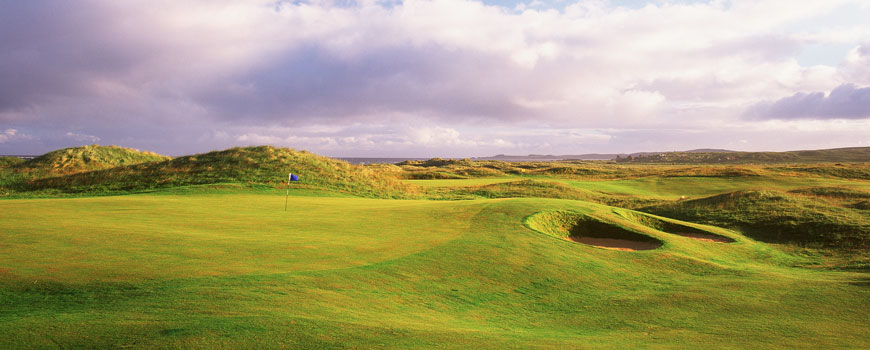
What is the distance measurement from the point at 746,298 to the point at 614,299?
2.75 m

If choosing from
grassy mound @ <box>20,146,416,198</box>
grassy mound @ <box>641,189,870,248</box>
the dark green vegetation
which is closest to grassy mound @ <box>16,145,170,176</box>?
grassy mound @ <box>20,146,416,198</box>

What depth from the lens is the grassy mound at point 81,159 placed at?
47.7 metres

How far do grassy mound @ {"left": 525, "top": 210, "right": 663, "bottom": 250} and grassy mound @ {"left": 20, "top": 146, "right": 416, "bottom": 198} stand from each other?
19524 mm

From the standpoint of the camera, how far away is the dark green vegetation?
619 centimetres

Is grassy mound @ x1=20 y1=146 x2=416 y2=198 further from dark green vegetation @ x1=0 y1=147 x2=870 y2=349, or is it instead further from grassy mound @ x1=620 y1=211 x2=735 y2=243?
grassy mound @ x1=620 y1=211 x2=735 y2=243

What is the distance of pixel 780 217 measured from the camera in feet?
75.3

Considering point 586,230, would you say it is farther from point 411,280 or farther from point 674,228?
point 411,280

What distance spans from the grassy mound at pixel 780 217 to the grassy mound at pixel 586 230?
28.0 feet

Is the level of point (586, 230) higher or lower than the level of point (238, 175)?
lower

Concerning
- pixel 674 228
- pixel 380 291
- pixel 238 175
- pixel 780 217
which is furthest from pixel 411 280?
pixel 238 175

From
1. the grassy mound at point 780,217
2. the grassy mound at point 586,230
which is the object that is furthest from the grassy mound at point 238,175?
the grassy mound at point 780,217

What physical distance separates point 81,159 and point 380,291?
193ft

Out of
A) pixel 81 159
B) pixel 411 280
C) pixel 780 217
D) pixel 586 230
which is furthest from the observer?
pixel 81 159

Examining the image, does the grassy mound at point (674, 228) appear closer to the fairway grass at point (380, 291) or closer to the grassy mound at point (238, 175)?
the fairway grass at point (380, 291)
